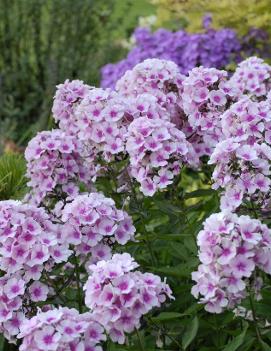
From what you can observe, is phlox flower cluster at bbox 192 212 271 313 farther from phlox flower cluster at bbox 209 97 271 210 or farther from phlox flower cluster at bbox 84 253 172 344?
phlox flower cluster at bbox 209 97 271 210

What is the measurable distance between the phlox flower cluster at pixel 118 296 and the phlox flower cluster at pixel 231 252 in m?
0.15

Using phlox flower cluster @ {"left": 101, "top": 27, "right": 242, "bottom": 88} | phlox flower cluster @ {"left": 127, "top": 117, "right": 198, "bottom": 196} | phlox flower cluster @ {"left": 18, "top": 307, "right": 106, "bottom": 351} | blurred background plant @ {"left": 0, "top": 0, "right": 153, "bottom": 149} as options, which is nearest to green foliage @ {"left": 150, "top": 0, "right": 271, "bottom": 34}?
phlox flower cluster @ {"left": 101, "top": 27, "right": 242, "bottom": 88}

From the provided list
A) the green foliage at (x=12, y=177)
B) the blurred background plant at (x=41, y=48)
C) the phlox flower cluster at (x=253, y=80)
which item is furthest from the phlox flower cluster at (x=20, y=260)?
the blurred background plant at (x=41, y=48)

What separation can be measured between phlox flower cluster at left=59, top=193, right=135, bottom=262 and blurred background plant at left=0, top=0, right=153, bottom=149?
4557 mm

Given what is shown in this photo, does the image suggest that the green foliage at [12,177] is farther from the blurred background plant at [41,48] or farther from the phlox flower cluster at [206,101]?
the blurred background plant at [41,48]

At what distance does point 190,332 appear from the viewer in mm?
2309

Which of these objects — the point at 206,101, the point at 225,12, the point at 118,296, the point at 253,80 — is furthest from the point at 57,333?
the point at 225,12

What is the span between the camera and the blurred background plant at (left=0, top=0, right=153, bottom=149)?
279 inches

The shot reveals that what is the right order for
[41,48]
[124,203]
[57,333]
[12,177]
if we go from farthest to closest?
1. [41,48]
2. [12,177]
3. [124,203]
4. [57,333]

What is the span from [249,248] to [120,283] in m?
0.30

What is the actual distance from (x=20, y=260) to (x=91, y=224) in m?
0.22

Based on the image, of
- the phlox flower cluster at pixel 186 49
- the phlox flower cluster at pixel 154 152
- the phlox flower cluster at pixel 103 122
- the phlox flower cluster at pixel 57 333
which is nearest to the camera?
the phlox flower cluster at pixel 57 333

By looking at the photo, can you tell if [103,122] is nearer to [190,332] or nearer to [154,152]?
[154,152]

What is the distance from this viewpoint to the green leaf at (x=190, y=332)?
2270 millimetres
